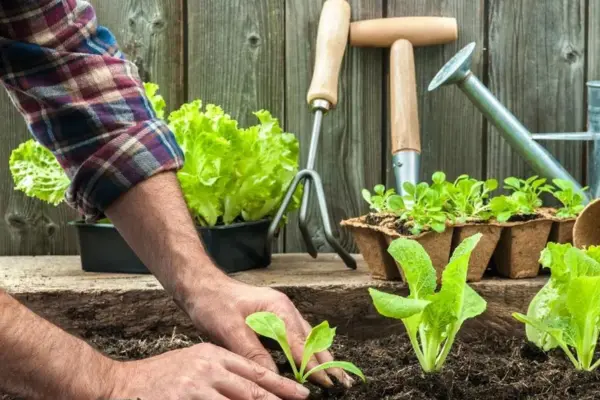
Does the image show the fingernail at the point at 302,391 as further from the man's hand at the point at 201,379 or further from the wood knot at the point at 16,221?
the wood knot at the point at 16,221

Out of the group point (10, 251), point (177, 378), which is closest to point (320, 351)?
point (177, 378)

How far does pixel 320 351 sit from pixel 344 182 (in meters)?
1.24

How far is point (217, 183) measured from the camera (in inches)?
83.3

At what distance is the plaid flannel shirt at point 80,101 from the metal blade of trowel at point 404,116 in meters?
0.77

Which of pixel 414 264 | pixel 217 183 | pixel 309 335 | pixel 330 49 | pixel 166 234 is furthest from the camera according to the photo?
pixel 330 49

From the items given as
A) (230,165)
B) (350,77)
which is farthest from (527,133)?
(230,165)

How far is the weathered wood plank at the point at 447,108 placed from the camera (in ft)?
8.20

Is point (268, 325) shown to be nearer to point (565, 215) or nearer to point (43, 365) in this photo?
point (43, 365)

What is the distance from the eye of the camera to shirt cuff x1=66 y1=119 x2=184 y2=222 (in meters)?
1.54

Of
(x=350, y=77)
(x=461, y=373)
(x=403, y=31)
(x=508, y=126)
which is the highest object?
(x=403, y=31)

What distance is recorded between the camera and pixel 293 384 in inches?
47.2

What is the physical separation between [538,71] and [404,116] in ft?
1.49

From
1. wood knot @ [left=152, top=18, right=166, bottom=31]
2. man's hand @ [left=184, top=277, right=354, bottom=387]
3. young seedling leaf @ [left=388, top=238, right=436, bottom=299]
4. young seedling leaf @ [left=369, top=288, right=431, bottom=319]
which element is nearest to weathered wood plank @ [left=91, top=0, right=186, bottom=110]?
wood knot @ [left=152, top=18, right=166, bottom=31]

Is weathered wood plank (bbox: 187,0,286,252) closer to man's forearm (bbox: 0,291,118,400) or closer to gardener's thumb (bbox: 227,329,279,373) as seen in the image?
gardener's thumb (bbox: 227,329,279,373)
